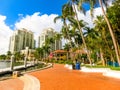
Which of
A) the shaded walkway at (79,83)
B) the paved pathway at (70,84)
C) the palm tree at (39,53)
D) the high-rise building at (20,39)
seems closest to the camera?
the paved pathway at (70,84)

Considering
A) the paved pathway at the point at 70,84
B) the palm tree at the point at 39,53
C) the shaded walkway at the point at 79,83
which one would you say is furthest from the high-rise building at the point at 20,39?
the paved pathway at the point at 70,84

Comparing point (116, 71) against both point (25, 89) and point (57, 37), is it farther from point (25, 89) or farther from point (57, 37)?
point (57, 37)

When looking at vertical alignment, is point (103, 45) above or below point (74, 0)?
below

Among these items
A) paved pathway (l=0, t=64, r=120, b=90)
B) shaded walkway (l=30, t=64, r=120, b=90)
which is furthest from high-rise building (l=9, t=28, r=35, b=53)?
paved pathway (l=0, t=64, r=120, b=90)

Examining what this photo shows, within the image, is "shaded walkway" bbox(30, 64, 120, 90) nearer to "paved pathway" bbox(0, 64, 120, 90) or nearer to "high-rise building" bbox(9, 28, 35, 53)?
"paved pathway" bbox(0, 64, 120, 90)

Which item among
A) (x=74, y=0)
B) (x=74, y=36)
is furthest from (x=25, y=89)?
(x=74, y=36)

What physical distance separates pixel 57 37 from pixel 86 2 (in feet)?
106

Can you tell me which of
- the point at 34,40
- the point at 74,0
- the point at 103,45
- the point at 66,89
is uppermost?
the point at 34,40

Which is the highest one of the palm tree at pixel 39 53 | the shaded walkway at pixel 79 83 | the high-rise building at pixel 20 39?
the high-rise building at pixel 20 39

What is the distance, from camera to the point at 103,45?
42031mm

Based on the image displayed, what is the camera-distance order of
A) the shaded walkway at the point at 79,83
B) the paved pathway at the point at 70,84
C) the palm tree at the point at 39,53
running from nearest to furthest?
the paved pathway at the point at 70,84 < the shaded walkway at the point at 79,83 < the palm tree at the point at 39,53

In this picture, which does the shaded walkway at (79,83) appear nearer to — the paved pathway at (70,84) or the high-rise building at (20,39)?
the paved pathway at (70,84)

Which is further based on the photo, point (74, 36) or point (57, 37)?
point (57, 37)

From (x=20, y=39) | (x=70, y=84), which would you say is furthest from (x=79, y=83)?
(x=20, y=39)
